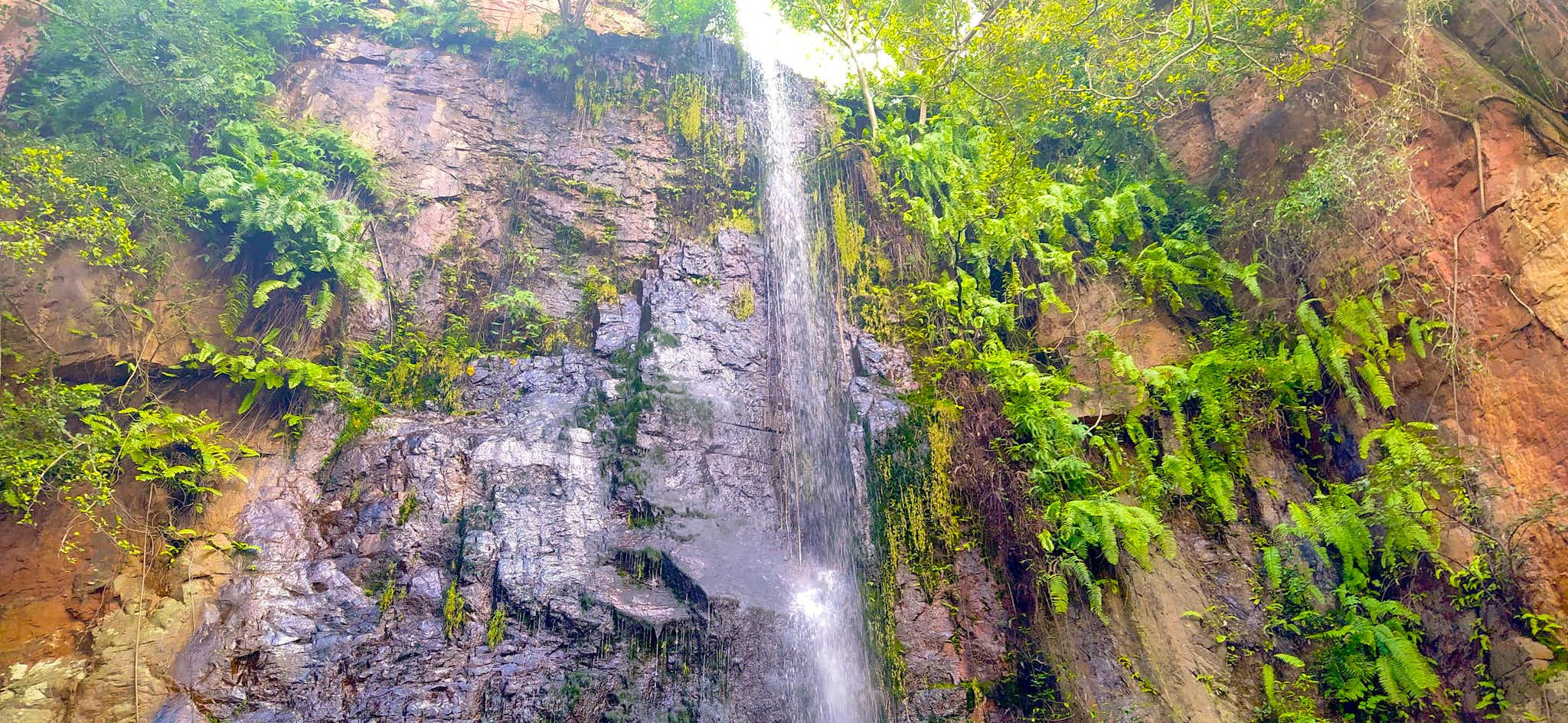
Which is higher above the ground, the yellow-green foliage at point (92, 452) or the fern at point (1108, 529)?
the yellow-green foliage at point (92, 452)

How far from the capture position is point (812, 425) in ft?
25.3

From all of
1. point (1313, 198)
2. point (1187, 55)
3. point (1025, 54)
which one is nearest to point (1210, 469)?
point (1313, 198)

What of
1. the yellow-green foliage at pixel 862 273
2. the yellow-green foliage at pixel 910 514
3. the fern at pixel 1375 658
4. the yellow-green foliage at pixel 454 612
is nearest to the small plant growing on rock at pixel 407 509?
the yellow-green foliage at pixel 454 612

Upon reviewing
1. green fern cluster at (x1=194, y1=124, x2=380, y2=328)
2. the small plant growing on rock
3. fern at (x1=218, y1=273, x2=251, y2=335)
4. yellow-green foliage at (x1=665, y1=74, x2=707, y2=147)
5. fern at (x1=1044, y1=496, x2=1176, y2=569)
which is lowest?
fern at (x1=1044, y1=496, x2=1176, y2=569)

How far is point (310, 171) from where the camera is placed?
23.9ft

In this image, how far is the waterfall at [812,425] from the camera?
6.29 metres

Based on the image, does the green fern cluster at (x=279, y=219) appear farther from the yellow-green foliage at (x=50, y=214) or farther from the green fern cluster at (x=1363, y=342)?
the green fern cluster at (x=1363, y=342)

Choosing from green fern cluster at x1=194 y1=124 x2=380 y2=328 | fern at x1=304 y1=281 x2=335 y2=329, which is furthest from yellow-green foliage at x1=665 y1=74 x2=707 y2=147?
fern at x1=304 y1=281 x2=335 y2=329

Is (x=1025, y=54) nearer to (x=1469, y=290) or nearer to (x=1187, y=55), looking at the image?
(x=1187, y=55)

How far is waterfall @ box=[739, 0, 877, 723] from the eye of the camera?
20.6 feet

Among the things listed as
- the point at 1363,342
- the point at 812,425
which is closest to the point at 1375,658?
the point at 1363,342

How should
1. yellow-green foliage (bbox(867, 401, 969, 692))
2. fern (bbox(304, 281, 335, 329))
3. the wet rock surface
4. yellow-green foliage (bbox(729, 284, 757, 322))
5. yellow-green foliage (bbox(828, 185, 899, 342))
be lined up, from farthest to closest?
1. yellow-green foliage (bbox(729, 284, 757, 322))
2. yellow-green foliage (bbox(828, 185, 899, 342))
3. fern (bbox(304, 281, 335, 329))
4. yellow-green foliage (bbox(867, 401, 969, 692))
5. the wet rock surface

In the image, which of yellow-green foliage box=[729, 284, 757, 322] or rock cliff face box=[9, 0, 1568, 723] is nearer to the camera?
rock cliff face box=[9, 0, 1568, 723]

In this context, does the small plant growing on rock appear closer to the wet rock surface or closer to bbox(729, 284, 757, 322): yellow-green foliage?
the wet rock surface
